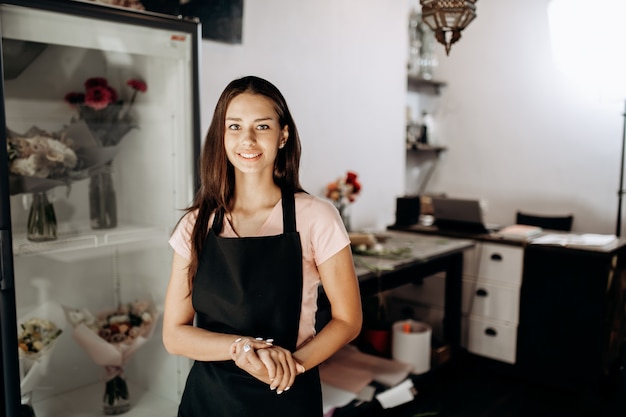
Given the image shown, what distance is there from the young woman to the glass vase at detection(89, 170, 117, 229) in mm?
874

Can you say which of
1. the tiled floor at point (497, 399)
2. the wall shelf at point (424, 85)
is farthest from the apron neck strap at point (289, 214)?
the wall shelf at point (424, 85)

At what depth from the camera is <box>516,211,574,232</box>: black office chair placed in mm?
4164

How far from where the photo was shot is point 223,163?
51.8 inches

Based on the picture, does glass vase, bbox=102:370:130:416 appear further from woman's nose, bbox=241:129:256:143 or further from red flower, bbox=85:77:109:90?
woman's nose, bbox=241:129:256:143

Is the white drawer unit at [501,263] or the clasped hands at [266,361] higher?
the clasped hands at [266,361]

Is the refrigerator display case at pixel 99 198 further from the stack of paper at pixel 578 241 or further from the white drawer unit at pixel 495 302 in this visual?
the stack of paper at pixel 578 241

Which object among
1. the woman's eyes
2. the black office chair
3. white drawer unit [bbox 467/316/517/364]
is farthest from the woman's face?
the black office chair

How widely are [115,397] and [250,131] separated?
4.34ft

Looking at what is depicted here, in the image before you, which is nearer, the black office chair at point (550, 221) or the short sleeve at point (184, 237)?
the short sleeve at point (184, 237)

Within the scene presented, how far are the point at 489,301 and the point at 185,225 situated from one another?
2403 mm

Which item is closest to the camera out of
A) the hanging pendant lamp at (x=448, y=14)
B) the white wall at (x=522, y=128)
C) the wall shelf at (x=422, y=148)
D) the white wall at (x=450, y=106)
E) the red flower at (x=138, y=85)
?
the hanging pendant lamp at (x=448, y=14)

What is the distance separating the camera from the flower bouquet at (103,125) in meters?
2.03

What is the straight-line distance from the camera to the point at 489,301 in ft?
10.8

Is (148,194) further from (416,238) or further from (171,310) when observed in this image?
(416,238)
